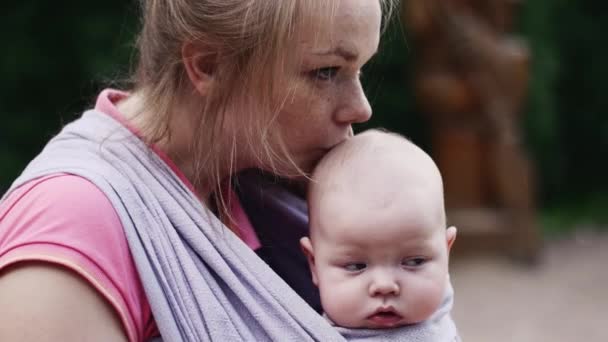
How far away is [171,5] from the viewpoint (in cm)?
174

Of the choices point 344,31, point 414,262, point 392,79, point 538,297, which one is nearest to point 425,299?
point 414,262

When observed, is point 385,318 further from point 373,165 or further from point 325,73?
point 325,73

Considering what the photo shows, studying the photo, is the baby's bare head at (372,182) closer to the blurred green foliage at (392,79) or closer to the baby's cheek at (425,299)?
the baby's cheek at (425,299)

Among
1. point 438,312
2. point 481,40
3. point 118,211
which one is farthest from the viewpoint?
point 481,40

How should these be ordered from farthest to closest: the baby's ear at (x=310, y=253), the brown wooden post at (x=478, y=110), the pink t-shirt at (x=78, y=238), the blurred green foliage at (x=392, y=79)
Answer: the brown wooden post at (x=478, y=110)
the blurred green foliage at (x=392, y=79)
the baby's ear at (x=310, y=253)
the pink t-shirt at (x=78, y=238)

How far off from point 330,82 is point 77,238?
0.55 meters

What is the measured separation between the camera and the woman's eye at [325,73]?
5.71 feet

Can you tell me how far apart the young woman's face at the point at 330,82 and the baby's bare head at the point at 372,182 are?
5 cm

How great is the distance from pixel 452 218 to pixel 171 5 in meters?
4.41

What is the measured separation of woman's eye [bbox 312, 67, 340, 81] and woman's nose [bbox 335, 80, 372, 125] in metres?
0.05

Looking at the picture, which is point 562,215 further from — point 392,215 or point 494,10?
point 392,215

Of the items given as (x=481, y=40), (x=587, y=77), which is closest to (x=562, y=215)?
(x=587, y=77)

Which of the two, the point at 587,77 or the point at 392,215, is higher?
the point at 392,215

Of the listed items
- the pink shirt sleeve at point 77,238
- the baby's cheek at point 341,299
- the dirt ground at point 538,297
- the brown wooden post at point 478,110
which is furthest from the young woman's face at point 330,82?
the brown wooden post at point 478,110
